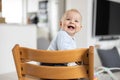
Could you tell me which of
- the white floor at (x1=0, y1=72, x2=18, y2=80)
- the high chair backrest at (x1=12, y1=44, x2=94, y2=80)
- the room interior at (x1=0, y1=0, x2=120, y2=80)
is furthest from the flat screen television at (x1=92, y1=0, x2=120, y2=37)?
the high chair backrest at (x1=12, y1=44, x2=94, y2=80)

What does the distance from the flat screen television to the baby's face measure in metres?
2.38

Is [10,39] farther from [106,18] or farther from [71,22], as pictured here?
[106,18]

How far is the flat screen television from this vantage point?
359 centimetres

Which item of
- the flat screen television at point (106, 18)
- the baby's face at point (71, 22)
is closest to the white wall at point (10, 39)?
the baby's face at point (71, 22)

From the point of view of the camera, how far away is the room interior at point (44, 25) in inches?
70.3

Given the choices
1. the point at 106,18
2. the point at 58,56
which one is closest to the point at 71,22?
the point at 58,56

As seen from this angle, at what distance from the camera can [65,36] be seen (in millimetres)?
1129

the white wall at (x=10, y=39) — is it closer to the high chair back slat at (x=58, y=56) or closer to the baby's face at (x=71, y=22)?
the baby's face at (x=71, y=22)

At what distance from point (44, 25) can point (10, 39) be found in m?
A: 3.65

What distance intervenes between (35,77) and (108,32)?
10.4ft

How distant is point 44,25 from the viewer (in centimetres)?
541

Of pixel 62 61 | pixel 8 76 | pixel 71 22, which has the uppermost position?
pixel 71 22

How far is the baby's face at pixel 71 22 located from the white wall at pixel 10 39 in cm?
70

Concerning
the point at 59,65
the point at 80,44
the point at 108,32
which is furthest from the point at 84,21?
the point at 59,65
